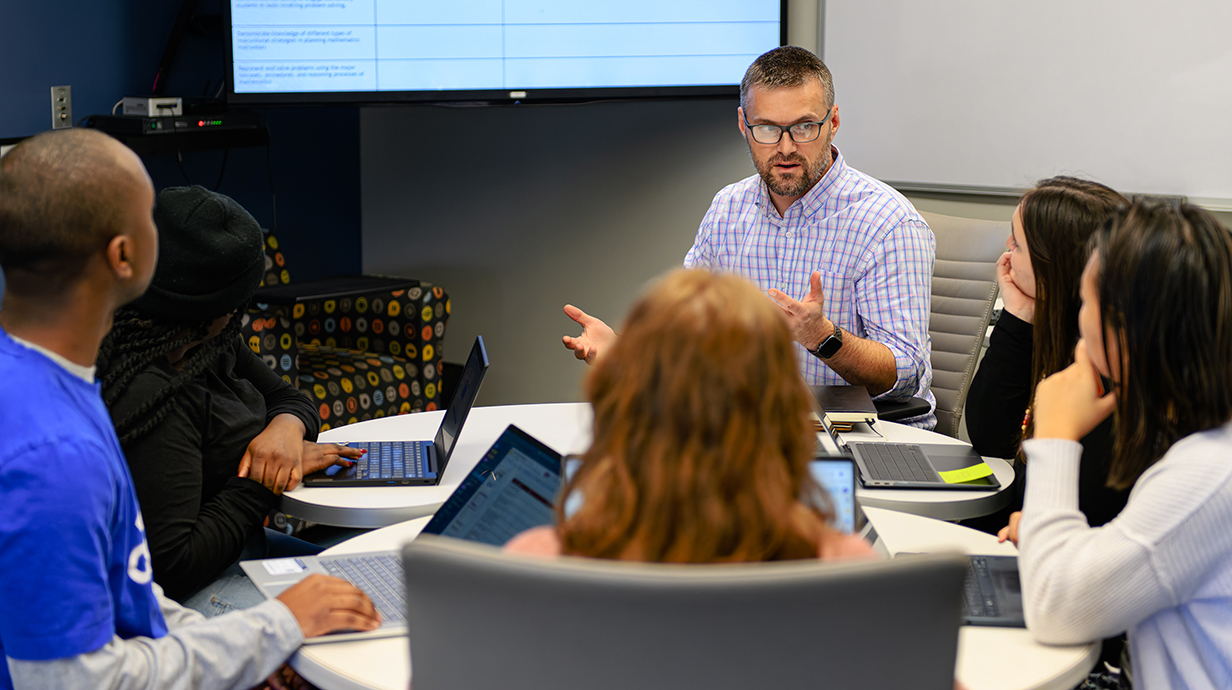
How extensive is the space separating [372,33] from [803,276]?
5.87 feet

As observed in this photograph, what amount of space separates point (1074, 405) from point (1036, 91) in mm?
2168

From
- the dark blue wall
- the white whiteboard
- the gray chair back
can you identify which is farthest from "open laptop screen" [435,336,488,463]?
the dark blue wall

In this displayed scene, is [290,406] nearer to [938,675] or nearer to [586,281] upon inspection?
[938,675]

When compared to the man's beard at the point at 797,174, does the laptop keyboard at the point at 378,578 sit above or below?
below

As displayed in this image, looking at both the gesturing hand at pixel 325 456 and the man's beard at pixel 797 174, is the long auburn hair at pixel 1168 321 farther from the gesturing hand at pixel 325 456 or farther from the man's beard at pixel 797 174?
the man's beard at pixel 797 174

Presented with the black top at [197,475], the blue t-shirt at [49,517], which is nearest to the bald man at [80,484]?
the blue t-shirt at [49,517]

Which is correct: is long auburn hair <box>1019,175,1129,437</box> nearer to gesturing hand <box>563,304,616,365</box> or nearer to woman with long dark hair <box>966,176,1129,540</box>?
woman with long dark hair <box>966,176,1129,540</box>

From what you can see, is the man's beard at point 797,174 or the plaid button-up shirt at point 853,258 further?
the man's beard at point 797,174

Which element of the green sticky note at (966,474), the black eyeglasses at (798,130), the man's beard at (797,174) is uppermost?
the black eyeglasses at (798,130)

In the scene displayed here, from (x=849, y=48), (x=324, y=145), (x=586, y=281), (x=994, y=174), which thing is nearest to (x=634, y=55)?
(x=849, y=48)

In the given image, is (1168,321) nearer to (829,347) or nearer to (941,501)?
(941,501)

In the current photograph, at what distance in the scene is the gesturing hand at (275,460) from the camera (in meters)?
1.65

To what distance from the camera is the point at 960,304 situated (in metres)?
2.82

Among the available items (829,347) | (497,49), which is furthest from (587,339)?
(497,49)
